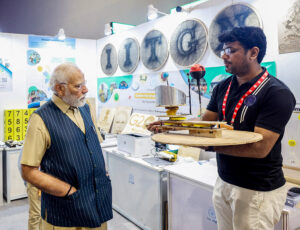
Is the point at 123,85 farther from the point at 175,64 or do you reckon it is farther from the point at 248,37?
the point at 248,37

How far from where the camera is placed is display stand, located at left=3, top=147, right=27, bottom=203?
3.75 meters

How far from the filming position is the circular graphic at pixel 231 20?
244cm

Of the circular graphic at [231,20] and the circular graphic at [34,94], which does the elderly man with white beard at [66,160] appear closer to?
the circular graphic at [231,20]

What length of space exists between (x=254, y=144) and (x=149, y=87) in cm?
263

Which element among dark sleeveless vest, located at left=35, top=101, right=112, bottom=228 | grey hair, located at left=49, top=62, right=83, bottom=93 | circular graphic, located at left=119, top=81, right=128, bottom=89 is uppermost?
circular graphic, located at left=119, top=81, right=128, bottom=89

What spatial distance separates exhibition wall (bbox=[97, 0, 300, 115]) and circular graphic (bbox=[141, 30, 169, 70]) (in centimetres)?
4

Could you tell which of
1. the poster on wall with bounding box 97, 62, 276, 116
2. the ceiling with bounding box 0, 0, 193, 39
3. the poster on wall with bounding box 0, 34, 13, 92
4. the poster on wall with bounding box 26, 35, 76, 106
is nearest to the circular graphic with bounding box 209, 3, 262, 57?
the poster on wall with bounding box 97, 62, 276, 116

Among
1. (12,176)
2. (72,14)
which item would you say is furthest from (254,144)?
(72,14)

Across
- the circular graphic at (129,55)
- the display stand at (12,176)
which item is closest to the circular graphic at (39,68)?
the circular graphic at (129,55)

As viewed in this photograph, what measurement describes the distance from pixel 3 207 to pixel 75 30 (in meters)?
3.06

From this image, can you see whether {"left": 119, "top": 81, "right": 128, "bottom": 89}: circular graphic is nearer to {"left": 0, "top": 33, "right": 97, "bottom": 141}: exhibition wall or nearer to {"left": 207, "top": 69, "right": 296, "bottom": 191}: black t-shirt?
{"left": 0, "top": 33, "right": 97, "bottom": 141}: exhibition wall

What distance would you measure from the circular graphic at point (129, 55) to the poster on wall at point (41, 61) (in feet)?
4.06

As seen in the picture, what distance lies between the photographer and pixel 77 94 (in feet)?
5.22

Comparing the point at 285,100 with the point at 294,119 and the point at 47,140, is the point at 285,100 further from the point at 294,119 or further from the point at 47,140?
the point at 47,140
